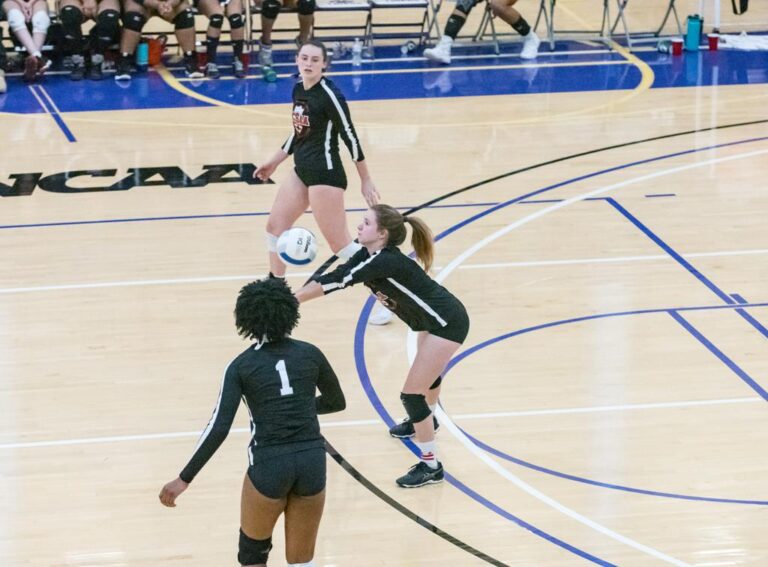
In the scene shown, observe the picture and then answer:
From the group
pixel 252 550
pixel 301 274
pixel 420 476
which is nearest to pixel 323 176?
pixel 301 274

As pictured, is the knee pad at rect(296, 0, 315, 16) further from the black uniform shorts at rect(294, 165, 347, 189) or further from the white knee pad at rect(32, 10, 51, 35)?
the black uniform shorts at rect(294, 165, 347, 189)

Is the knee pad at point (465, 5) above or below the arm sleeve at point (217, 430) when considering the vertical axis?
above

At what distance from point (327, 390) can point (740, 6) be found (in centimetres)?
1582

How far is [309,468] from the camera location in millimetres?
5496

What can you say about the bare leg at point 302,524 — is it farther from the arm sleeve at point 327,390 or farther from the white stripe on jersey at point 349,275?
the white stripe on jersey at point 349,275

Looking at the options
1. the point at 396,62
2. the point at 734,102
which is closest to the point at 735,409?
the point at 734,102

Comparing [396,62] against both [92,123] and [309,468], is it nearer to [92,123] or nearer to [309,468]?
[92,123]

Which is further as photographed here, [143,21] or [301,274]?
[143,21]

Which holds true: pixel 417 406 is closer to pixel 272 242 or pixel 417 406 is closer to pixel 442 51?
pixel 272 242

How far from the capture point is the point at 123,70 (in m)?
16.7

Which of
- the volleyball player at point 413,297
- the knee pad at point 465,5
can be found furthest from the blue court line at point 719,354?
the knee pad at point 465,5

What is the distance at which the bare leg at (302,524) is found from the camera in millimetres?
5578

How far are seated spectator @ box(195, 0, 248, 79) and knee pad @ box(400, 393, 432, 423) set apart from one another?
1031 centimetres

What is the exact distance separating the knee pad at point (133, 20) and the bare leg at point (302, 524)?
1174 centimetres
